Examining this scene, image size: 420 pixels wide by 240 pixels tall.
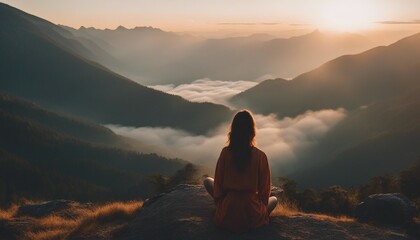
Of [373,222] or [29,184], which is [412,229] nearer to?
[373,222]

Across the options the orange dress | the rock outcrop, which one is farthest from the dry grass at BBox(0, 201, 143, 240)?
the orange dress

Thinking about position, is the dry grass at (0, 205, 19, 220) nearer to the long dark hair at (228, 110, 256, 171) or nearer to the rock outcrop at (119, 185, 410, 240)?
the rock outcrop at (119, 185, 410, 240)

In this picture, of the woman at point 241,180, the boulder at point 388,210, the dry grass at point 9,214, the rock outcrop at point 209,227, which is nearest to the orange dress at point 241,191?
the woman at point 241,180

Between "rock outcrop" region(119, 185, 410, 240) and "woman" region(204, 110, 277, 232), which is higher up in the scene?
"woman" region(204, 110, 277, 232)

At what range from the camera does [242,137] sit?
12.0 metres

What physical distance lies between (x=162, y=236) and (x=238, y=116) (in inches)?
187

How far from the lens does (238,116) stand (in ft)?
39.3

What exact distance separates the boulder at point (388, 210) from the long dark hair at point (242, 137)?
21.0ft

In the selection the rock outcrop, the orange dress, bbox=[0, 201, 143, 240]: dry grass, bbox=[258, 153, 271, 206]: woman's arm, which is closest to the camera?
the orange dress

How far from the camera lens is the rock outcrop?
1307 centimetres

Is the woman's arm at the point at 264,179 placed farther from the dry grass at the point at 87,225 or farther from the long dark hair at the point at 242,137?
the dry grass at the point at 87,225

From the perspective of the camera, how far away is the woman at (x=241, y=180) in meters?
12.0

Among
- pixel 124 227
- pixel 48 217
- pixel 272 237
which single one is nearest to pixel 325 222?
pixel 272 237

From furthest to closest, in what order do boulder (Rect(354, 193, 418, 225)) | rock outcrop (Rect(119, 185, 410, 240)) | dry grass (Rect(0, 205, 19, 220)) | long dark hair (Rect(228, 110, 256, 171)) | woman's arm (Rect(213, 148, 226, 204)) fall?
dry grass (Rect(0, 205, 19, 220)) < boulder (Rect(354, 193, 418, 225)) < rock outcrop (Rect(119, 185, 410, 240)) < woman's arm (Rect(213, 148, 226, 204)) < long dark hair (Rect(228, 110, 256, 171))
